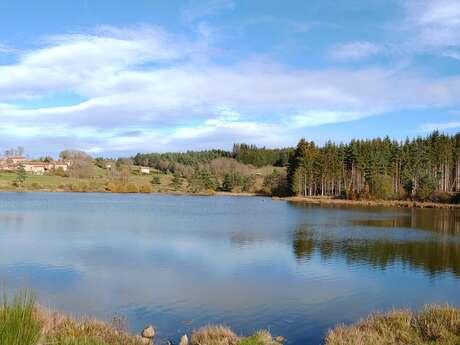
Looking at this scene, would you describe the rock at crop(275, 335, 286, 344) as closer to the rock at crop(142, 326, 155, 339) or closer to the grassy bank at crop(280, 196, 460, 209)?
the rock at crop(142, 326, 155, 339)

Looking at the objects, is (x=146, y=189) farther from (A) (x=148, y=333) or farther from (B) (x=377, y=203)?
(A) (x=148, y=333)

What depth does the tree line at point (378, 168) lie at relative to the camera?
288 ft

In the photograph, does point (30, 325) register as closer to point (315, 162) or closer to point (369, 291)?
point (369, 291)

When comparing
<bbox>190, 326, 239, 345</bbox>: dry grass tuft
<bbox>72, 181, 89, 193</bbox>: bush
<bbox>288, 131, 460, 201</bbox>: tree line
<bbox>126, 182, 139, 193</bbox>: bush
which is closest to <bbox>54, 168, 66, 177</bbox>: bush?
<bbox>72, 181, 89, 193</bbox>: bush

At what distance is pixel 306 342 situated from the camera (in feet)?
40.2

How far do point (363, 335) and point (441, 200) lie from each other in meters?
76.7

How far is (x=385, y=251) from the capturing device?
1143 inches

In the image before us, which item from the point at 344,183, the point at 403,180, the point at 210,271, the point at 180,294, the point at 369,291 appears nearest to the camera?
the point at 180,294

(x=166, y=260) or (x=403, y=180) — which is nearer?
(x=166, y=260)

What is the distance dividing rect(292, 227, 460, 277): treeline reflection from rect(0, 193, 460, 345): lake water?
70 millimetres

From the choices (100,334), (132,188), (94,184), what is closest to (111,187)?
(94,184)

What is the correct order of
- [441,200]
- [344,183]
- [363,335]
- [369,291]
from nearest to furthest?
1. [363,335]
2. [369,291]
3. [441,200]
4. [344,183]

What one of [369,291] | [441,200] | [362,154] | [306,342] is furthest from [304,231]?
[362,154]

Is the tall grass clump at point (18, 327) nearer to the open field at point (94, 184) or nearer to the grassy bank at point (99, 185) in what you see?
the grassy bank at point (99, 185)
